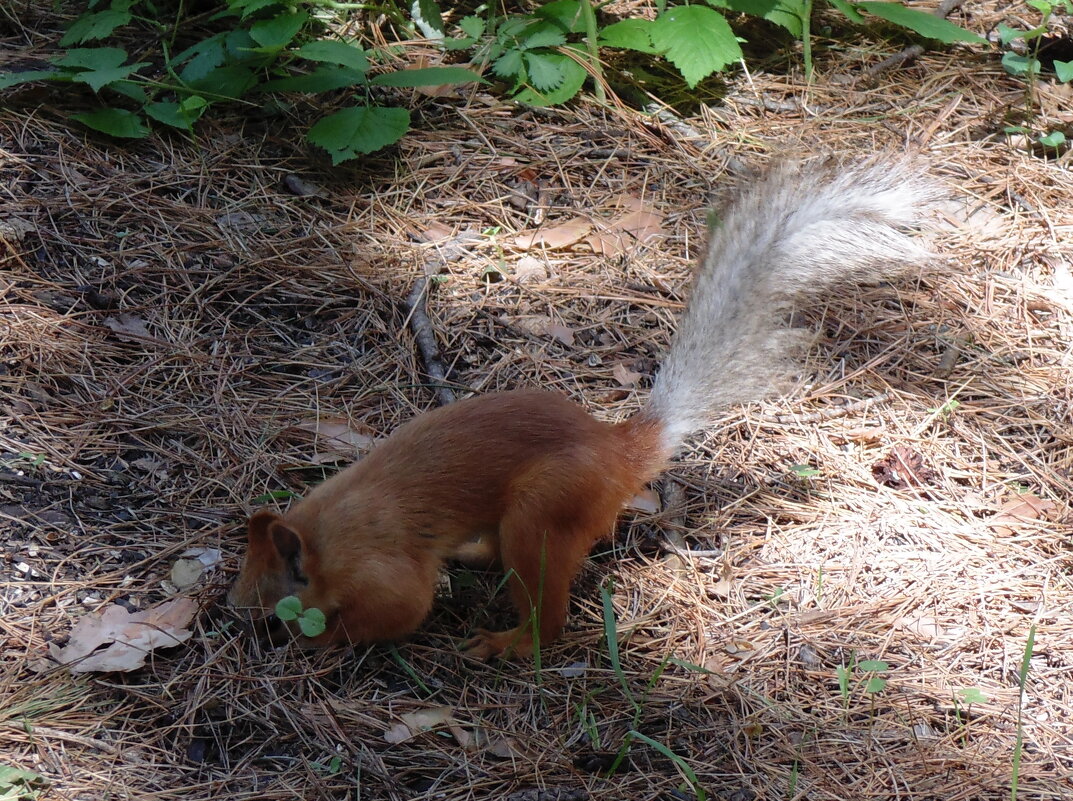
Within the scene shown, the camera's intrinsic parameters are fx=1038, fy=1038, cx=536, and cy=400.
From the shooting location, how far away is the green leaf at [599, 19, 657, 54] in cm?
425

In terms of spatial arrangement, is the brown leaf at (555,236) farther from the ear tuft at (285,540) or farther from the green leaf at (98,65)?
the ear tuft at (285,540)

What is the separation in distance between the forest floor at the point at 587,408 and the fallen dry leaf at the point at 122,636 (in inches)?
1.6

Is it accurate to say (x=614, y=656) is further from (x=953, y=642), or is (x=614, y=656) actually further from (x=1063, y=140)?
(x=1063, y=140)

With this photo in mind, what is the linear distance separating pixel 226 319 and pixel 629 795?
6.60ft

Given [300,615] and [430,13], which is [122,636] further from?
[430,13]

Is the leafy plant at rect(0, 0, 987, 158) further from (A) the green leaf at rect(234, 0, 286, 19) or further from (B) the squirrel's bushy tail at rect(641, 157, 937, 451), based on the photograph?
(B) the squirrel's bushy tail at rect(641, 157, 937, 451)

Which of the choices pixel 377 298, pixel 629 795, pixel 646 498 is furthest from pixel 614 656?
pixel 377 298

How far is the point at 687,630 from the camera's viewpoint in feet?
8.83

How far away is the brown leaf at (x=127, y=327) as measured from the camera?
3260mm

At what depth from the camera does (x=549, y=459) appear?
104 inches

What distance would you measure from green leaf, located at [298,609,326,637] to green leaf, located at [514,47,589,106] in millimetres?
2526

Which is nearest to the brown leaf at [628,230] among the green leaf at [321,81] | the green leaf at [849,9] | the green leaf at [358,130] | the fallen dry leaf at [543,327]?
the fallen dry leaf at [543,327]

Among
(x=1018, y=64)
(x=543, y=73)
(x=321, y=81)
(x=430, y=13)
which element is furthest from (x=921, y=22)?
(x=321, y=81)

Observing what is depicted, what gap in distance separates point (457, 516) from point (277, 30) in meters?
2.21
